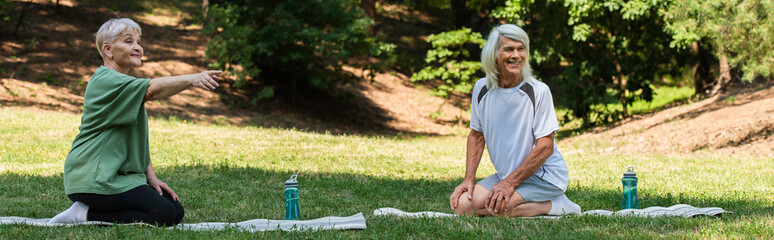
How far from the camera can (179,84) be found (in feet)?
15.0

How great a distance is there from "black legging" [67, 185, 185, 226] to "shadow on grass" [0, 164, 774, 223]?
2.61 ft

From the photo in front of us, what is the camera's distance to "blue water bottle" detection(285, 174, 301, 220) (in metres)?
5.61

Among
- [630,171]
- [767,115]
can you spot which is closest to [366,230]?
[630,171]

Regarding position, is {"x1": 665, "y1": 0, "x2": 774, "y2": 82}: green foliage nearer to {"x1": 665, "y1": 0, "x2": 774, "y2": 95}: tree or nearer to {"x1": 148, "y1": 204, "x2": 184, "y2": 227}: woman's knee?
{"x1": 665, "y1": 0, "x2": 774, "y2": 95}: tree

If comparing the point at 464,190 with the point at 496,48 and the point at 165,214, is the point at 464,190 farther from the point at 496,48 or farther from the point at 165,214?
the point at 165,214

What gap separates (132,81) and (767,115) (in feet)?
45.9

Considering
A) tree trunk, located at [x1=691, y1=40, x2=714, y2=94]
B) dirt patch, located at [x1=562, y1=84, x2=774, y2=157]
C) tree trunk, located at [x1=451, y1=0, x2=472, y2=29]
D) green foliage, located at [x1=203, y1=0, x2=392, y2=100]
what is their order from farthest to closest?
1. tree trunk, located at [x1=451, y1=0, x2=472, y2=29]
2. tree trunk, located at [x1=691, y1=40, x2=714, y2=94]
3. green foliage, located at [x1=203, y1=0, x2=392, y2=100]
4. dirt patch, located at [x1=562, y1=84, x2=774, y2=157]

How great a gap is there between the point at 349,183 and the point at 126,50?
406 cm

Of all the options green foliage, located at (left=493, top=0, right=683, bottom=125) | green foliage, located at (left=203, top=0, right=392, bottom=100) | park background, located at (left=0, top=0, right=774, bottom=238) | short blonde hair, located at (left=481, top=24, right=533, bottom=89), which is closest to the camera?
short blonde hair, located at (left=481, top=24, right=533, bottom=89)

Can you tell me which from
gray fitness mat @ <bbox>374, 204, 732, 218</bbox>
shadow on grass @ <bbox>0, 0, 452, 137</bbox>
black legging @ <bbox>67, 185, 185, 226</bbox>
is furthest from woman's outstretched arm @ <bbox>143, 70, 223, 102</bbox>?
shadow on grass @ <bbox>0, 0, 452, 137</bbox>

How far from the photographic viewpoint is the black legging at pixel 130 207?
506 cm

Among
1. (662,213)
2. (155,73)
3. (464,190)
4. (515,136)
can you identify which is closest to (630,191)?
(662,213)

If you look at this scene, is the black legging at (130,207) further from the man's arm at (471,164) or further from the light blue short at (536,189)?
the light blue short at (536,189)

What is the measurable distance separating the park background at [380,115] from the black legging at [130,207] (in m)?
0.23
